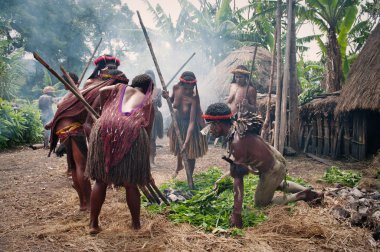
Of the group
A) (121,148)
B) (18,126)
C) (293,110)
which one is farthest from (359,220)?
(18,126)

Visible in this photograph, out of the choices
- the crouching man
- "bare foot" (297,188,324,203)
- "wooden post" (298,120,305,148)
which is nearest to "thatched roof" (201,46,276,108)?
"wooden post" (298,120,305,148)

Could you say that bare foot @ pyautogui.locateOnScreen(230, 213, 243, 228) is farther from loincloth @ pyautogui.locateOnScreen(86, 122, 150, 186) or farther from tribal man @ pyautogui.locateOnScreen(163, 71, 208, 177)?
tribal man @ pyautogui.locateOnScreen(163, 71, 208, 177)

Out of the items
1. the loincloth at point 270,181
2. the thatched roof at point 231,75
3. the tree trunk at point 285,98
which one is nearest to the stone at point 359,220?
the loincloth at point 270,181

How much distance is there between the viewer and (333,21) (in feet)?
34.4

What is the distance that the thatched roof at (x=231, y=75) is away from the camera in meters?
12.2

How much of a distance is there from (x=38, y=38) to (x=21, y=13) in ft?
5.63

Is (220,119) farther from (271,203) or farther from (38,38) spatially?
(38,38)

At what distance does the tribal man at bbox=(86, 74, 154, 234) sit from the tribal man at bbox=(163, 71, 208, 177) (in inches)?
90.2

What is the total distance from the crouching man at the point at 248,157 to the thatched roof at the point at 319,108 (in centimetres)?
481

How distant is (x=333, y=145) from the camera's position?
8086mm

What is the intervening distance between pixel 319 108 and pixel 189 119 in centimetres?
440

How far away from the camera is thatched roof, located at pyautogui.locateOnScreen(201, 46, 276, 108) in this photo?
40.2ft

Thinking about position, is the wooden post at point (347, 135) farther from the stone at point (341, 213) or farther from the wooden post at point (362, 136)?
the stone at point (341, 213)

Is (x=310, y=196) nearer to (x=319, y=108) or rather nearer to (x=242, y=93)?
(x=242, y=93)
